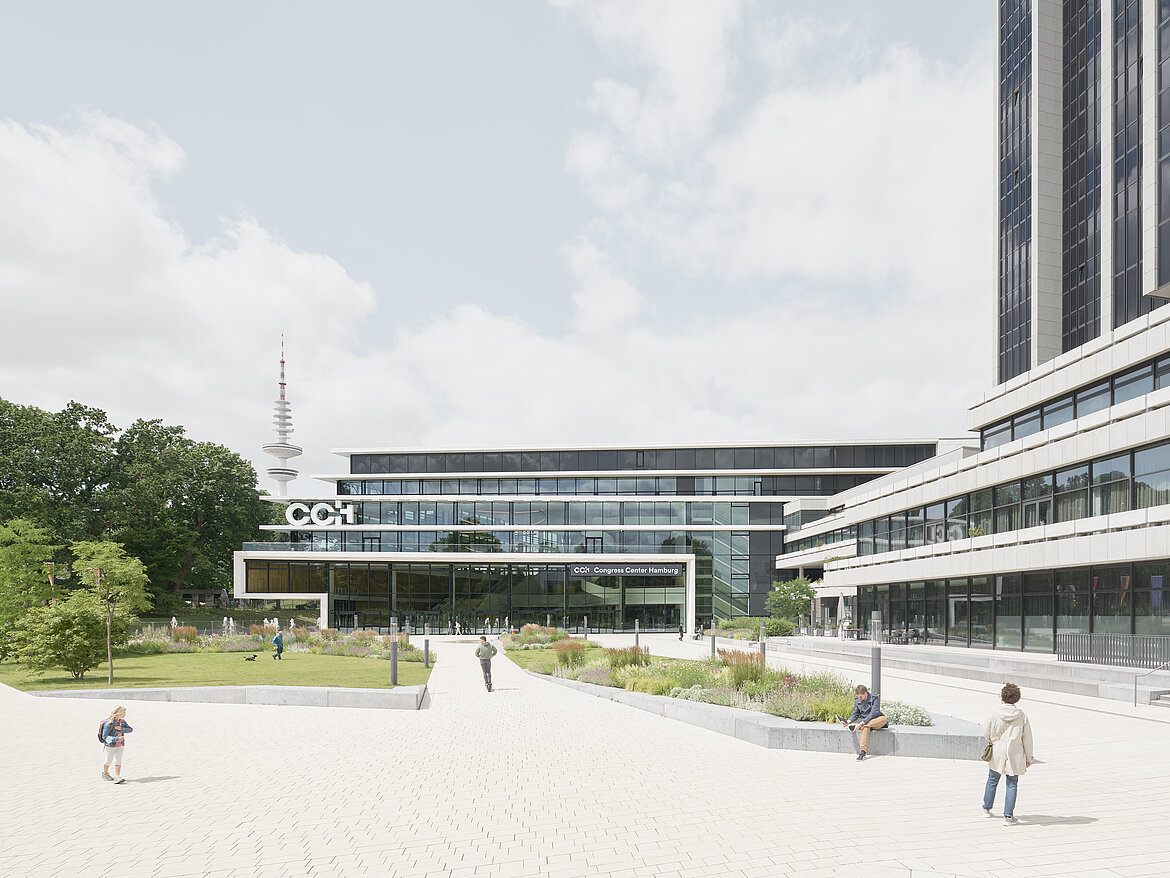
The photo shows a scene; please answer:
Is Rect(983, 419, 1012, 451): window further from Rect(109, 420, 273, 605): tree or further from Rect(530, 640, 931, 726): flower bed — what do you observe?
Rect(109, 420, 273, 605): tree

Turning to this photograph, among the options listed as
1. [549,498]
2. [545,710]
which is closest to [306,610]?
[549,498]

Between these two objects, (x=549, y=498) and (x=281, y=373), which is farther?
(x=281, y=373)

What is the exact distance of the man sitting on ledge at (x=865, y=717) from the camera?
40.7 feet

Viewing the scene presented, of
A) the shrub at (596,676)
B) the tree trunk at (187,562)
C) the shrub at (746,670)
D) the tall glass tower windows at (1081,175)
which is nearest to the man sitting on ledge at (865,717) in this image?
the shrub at (746,670)

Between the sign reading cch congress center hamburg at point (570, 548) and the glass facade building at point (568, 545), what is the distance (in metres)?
0.10

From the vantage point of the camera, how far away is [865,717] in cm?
1273

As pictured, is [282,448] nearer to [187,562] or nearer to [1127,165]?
[187,562]

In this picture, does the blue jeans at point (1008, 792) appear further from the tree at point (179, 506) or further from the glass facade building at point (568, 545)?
the tree at point (179, 506)

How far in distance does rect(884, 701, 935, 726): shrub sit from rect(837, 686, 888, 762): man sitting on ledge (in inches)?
22.6

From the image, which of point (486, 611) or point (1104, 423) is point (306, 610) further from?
point (1104, 423)

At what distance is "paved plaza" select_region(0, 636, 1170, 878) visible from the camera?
7.81 metres

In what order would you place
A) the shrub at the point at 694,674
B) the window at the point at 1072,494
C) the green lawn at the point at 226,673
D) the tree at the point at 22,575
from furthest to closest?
1. the tree at the point at 22,575
2. the window at the point at 1072,494
3. the green lawn at the point at 226,673
4. the shrub at the point at 694,674

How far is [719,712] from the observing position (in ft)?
49.5

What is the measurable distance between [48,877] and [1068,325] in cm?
4732
